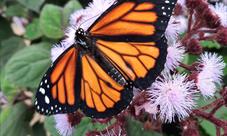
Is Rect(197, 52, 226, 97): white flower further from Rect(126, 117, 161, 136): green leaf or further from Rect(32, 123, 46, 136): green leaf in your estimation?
Rect(32, 123, 46, 136): green leaf

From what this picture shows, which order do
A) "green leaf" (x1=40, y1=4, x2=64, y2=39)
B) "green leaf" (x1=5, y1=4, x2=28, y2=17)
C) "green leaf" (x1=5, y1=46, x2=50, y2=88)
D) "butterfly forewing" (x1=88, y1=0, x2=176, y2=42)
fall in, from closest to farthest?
1. "butterfly forewing" (x1=88, y1=0, x2=176, y2=42)
2. "green leaf" (x1=5, y1=46, x2=50, y2=88)
3. "green leaf" (x1=40, y1=4, x2=64, y2=39)
4. "green leaf" (x1=5, y1=4, x2=28, y2=17)

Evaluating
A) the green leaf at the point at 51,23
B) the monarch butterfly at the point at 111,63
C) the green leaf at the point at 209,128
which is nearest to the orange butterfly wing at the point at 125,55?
the monarch butterfly at the point at 111,63

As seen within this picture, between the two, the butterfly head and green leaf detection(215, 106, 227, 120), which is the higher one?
the butterfly head

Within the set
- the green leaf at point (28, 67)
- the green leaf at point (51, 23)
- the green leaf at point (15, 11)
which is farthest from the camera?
the green leaf at point (15, 11)

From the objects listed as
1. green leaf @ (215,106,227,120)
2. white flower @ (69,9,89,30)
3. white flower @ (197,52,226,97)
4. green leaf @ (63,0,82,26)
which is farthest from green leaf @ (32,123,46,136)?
white flower @ (197,52,226,97)

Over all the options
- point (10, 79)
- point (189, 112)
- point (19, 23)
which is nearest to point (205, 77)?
point (189, 112)

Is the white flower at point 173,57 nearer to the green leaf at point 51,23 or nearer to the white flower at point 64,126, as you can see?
the white flower at point 64,126
